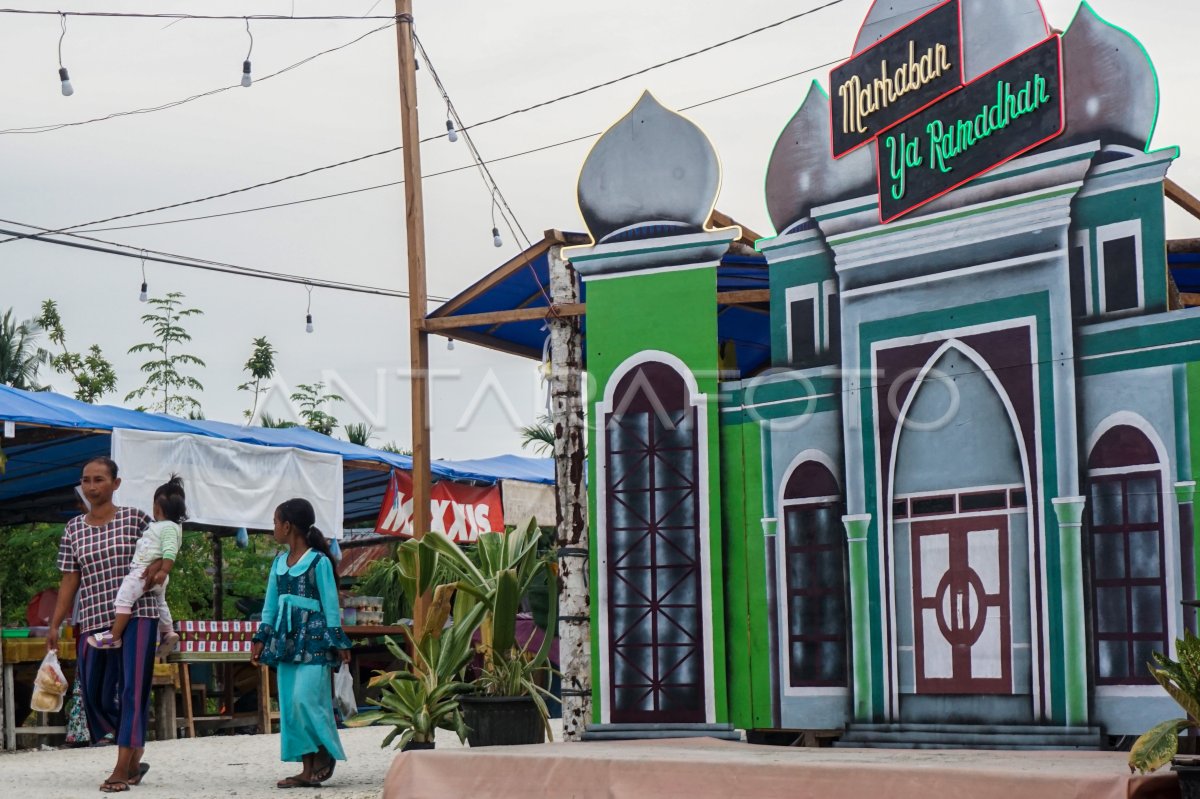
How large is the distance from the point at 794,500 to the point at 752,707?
119 centimetres

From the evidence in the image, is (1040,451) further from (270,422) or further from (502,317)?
(270,422)

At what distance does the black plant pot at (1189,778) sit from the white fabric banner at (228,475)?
8.75 m

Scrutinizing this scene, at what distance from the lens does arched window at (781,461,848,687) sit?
8164 millimetres

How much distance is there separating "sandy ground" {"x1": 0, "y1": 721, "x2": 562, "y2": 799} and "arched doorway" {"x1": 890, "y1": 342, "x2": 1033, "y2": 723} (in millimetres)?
3048

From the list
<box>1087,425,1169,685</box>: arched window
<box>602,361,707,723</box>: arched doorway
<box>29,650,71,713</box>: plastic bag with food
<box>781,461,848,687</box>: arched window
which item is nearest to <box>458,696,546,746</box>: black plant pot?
<box>602,361,707,723</box>: arched doorway

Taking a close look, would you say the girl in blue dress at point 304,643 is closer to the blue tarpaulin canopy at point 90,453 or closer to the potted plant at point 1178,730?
the blue tarpaulin canopy at point 90,453

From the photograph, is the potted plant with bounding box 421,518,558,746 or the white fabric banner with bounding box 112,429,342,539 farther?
the white fabric banner with bounding box 112,429,342,539

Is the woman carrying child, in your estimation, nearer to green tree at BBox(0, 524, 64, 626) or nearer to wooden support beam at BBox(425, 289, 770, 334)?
wooden support beam at BBox(425, 289, 770, 334)

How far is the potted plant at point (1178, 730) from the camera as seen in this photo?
15.3 ft

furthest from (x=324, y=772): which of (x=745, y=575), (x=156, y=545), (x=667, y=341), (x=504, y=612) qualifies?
(x=667, y=341)

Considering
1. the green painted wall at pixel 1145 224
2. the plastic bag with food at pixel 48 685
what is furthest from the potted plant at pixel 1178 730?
the plastic bag with food at pixel 48 685

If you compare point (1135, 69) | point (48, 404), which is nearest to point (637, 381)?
point (1135, 69)

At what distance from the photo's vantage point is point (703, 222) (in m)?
8.74

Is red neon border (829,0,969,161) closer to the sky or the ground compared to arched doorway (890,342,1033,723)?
closer to the sky
